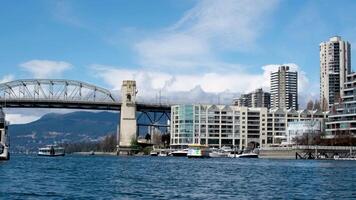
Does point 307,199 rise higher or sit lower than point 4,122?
lower

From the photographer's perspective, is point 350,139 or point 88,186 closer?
point 88,186

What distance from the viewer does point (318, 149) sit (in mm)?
178750

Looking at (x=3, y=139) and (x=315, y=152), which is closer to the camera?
(x=3, y=139)

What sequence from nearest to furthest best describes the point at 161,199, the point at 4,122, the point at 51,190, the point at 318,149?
the point at 161,199
the point at 51,190
the point at 4,122
the point at 318,149

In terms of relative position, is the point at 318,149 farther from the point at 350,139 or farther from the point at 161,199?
the point at 161,199

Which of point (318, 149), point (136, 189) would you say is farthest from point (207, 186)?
point (318, 149)

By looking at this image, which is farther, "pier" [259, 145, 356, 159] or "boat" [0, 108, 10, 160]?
"pier" [259, 145, 356, 159]

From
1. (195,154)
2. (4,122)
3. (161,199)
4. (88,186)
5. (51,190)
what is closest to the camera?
(161,199)

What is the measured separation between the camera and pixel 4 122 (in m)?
104

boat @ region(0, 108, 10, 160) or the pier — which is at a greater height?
boat @ region(0, 108, 10, 160)

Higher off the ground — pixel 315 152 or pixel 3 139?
pixel 3 139

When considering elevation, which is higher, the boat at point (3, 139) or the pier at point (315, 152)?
the boat at point (3, 139)

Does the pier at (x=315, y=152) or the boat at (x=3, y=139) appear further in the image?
the pier at (x=315, y=152)

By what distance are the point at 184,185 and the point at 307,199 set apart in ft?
44.9
